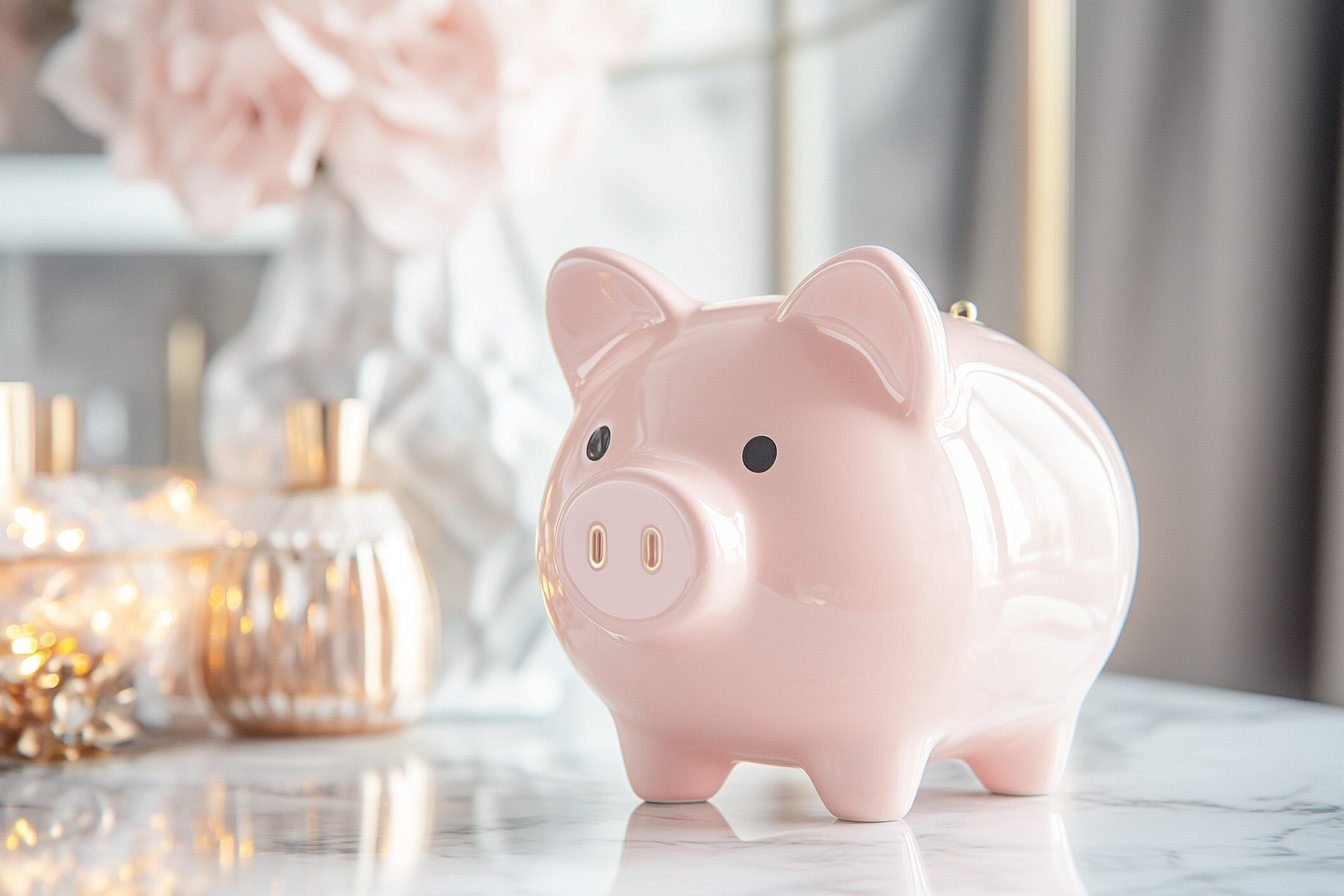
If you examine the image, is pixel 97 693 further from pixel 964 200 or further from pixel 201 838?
pixel 964 200

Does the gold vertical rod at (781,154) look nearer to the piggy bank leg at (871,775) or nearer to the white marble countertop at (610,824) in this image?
the white marble countertop at (610,824)

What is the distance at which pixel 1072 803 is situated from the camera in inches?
24.9

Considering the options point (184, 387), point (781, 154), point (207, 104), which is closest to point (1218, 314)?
point (781, 154)

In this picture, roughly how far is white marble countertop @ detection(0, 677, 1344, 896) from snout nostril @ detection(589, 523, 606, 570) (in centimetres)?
12

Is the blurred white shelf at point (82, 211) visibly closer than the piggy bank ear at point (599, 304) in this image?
No

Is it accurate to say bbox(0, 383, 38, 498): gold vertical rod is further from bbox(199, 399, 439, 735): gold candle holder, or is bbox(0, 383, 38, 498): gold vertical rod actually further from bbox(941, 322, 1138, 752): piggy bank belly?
bbox(941, 322, 1138, 752): piggy bank belly

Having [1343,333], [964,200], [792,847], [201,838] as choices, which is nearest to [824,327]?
[792,847]

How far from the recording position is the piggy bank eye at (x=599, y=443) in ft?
1.88

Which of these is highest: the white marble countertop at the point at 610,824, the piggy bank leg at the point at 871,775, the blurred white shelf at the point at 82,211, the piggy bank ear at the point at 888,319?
the blurred white shelf at the point at 82,211

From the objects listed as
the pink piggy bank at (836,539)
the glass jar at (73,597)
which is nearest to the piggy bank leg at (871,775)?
the pink piggy bank at (836,539)

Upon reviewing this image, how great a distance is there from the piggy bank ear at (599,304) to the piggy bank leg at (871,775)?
208 mm

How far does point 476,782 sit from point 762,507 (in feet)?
0.87

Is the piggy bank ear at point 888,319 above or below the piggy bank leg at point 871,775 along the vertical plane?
above

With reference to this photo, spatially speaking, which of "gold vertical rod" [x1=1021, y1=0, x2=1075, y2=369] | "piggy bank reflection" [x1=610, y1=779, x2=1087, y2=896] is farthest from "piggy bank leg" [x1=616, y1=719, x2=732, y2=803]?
"gold vertical rod" [x1=1021, y1=0, x2=1075, y2=369]
